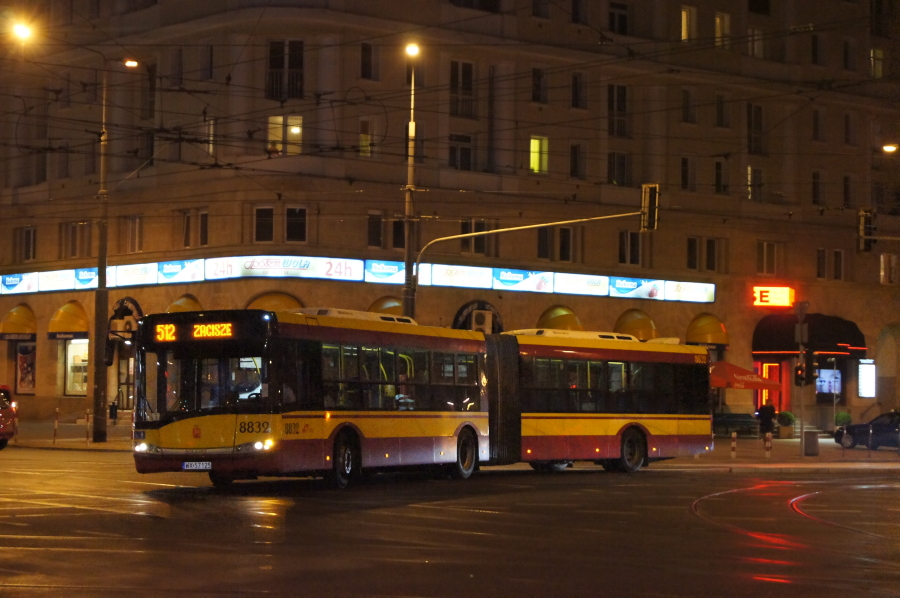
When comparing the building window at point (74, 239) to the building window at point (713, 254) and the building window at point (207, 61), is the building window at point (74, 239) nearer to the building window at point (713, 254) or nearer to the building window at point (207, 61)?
the building window at point (207, 61)

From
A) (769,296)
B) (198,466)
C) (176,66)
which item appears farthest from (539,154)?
(198,466)

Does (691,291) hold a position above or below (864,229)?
below

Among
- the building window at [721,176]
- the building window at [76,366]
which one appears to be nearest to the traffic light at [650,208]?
the building window at [721,176]

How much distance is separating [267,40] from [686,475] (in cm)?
2457

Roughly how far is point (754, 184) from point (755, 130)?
8.43 feet

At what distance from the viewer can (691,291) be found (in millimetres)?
55750

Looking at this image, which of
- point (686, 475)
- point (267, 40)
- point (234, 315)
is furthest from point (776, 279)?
point (234, 315)

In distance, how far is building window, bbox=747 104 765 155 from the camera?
57656 mm

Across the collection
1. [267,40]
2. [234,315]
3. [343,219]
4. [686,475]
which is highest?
[267,40]

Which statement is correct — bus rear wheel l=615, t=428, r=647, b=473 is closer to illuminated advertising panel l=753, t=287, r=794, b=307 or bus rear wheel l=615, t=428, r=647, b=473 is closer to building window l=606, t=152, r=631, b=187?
building window l=606, t=152, r=631, b=187

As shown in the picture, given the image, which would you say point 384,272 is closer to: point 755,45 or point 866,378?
point 755,45

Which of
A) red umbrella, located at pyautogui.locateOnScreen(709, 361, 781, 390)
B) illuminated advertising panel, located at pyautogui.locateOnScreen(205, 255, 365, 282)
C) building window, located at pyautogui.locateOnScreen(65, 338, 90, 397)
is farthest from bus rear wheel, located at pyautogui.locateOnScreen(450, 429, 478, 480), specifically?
building window, located at pyautogui.locateOnScreen(65, 338, 90, 397)

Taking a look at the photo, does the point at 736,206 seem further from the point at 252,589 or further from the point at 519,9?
→ the point at 252,589

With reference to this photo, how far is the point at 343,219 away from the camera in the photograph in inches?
1844
